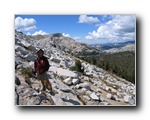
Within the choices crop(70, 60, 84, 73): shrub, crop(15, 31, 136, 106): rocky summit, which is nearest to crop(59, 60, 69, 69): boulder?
crop(15, 31, 136, 106): rocky summit

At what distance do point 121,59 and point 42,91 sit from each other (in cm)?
107

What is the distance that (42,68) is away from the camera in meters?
6.01

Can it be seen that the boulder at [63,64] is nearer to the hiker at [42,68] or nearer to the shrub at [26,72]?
the hiker at [42,68]

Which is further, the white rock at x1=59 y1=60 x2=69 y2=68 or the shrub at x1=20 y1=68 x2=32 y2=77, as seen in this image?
the white rock at x1=59 y1=60 x2=69 y2=68

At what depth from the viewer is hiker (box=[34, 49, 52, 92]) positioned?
599cm

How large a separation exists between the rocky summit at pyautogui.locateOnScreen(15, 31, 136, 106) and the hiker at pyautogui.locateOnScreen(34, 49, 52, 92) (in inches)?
1.8

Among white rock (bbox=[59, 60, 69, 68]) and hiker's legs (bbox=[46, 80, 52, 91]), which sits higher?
white rock (bbox=[59, 60, 69, 68])

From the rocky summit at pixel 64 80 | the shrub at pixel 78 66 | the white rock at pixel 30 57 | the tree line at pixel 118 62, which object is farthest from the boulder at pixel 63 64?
the white rock at pixel 30 57

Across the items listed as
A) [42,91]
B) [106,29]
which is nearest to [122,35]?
[106,29]

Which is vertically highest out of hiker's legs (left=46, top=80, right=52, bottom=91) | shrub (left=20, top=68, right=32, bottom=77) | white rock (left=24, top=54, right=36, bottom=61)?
white rock (left=24, top=54, right=36, bottom=61)

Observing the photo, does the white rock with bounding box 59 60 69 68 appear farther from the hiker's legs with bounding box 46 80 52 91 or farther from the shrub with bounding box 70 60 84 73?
the hiker's legs with bounding box 46 80 52 91

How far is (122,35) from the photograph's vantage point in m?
5.98

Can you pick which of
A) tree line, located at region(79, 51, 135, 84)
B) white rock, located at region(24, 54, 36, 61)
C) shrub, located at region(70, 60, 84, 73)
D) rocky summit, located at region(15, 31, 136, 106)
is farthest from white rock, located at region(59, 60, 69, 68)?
white rock, located at region(24, 54, 36, 61)
